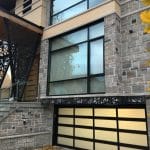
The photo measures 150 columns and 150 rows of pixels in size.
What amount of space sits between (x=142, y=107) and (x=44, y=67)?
503 cm

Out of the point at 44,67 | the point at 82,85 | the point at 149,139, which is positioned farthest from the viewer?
the point at 44,67

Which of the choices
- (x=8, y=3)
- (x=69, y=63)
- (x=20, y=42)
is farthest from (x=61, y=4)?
(x=8, y=3)

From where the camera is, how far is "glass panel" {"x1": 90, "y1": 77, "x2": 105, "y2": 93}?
7.41m

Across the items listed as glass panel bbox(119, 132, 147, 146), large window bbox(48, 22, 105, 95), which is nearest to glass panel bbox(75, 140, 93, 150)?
glass panel bbox(119, 132, 147, 146)

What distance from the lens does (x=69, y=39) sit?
9172 millimetres

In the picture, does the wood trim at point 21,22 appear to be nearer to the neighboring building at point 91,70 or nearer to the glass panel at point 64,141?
the neighboring building at point 91,70

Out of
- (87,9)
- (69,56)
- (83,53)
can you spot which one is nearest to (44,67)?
(69,56)

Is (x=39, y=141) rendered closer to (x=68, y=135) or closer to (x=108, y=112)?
(x=68, y=135)

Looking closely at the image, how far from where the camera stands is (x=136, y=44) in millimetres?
7312

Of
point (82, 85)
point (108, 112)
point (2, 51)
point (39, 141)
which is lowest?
point (39, 141)

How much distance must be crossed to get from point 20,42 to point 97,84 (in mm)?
5737

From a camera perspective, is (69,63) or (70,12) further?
(70,12)

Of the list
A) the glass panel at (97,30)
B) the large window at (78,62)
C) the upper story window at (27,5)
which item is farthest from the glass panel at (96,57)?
the upper story window at (27,5)

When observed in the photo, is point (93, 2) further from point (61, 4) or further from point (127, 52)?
point (127, 52)
